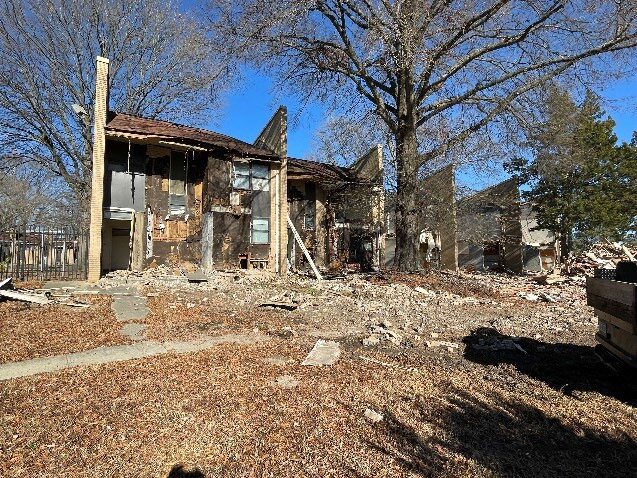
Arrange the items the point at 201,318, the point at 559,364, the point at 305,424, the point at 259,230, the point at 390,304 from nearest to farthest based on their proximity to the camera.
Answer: the point at 305,424 → the point at 559,364 → the point at 201,318 → the point at 390,304 → the point at 259,230

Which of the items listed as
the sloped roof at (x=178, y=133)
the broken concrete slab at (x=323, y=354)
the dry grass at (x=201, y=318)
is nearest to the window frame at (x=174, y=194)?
the sloped roof at (x=178, y=133)

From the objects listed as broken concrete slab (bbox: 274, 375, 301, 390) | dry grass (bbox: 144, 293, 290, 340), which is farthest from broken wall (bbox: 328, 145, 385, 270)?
broken concrete slab (bbox: 274, 375, 301, 390)

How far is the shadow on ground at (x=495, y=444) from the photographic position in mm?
3021

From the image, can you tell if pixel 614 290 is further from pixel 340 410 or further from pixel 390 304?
pixel 390 304

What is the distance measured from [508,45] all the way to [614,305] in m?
14.2

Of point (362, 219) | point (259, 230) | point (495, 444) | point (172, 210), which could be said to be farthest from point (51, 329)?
point (362, 219)

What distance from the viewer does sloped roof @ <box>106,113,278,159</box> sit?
16109mm

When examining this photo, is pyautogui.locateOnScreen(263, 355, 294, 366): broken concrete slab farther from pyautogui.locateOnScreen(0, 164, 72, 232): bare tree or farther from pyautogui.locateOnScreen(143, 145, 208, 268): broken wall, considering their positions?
pyautogui.locateOnScreen(0, 164, 72, 232): bare tree

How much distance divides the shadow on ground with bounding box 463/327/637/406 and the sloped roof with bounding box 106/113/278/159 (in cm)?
1421

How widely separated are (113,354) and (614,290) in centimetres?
639

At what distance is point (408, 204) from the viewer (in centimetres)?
1530

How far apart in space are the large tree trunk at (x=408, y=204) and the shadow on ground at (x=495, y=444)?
1139 cm

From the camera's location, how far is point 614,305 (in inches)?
164

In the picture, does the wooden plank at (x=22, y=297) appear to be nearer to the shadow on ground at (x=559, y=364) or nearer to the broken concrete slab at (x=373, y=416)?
the broken concrete slab at (x=373, y=416)
